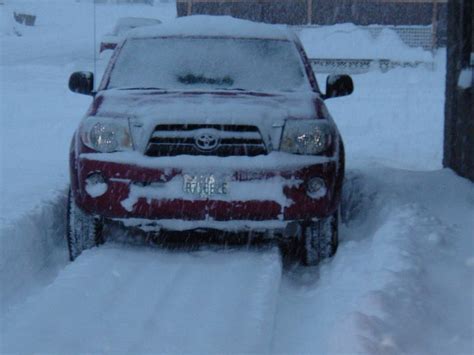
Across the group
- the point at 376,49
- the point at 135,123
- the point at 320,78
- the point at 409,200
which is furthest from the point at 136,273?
the point at 376,49

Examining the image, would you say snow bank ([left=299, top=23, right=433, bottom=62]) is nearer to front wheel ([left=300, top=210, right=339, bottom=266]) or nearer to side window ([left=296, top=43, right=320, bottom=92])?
side window ([left=296, top=43, right=320, bottom=92])

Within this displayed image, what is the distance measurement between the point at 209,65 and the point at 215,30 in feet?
1.74

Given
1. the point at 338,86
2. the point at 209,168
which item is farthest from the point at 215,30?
the point at 209,168

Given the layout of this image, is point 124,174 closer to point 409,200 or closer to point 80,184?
point 80,184

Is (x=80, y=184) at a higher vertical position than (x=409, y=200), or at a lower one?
higher

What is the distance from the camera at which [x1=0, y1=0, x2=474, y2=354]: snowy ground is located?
168 inches

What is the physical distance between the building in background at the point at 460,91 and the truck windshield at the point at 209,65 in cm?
193

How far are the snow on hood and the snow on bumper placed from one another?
200mm

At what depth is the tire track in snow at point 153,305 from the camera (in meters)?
4.32

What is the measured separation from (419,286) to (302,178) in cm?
130

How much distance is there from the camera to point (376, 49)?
25.1m

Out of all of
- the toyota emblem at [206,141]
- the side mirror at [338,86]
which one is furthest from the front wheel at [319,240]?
the side mirror at [338,86]

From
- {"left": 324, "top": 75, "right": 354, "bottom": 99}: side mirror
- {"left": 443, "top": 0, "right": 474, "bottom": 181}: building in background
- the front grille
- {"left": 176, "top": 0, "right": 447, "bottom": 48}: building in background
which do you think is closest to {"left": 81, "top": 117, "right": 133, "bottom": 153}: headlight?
the front grille

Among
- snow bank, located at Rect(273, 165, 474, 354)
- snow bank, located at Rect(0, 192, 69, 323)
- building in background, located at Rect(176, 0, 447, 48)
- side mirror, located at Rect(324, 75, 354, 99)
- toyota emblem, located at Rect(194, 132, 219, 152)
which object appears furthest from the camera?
building in background, located at Rect(176, 0, 447, 48)
